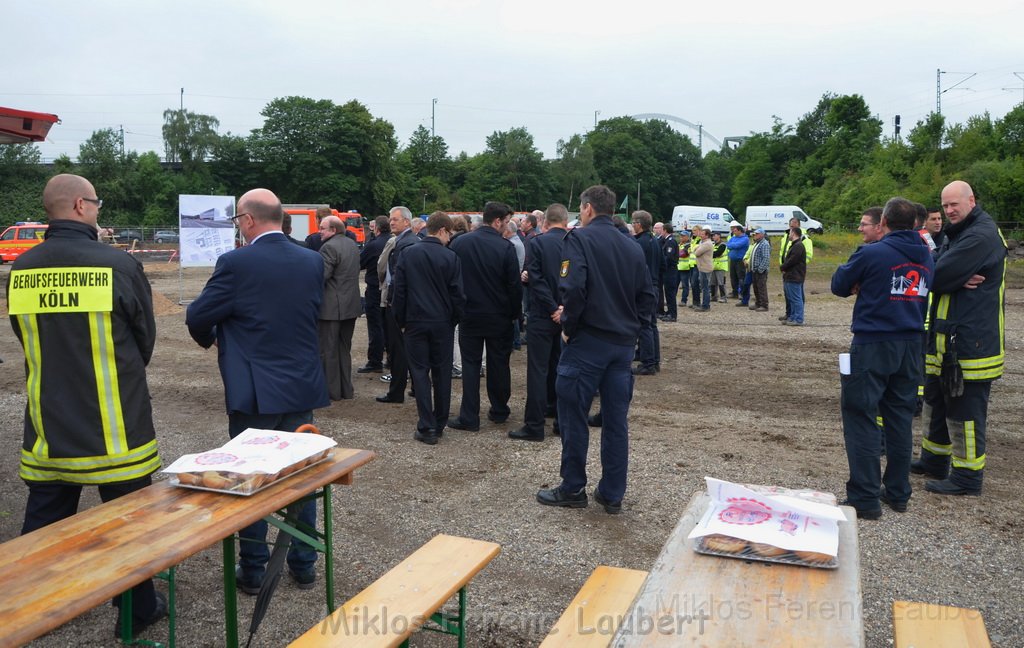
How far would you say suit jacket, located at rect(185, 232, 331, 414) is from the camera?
12.9ft

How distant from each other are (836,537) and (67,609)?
6.79ft

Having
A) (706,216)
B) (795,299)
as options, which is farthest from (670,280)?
(706,216)

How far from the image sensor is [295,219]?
30891 millimetres

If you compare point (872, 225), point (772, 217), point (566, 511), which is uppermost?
point (772, 217)

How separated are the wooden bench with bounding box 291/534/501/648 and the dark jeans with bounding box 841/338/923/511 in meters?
2.75

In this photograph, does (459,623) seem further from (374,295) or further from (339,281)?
(374,295)

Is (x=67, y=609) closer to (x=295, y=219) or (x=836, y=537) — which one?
(x=836, y=537)

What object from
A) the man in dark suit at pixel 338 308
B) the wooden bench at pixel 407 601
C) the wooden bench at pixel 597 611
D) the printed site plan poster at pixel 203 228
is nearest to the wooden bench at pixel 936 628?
the wooden bench at pixel 597 611

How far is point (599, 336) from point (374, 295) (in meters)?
5.22

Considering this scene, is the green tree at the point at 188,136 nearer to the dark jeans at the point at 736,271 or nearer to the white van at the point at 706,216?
the white van at the point at 706,216

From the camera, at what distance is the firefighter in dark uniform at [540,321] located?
6934mm

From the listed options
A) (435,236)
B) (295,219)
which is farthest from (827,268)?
(435,236)

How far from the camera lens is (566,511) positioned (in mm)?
5277

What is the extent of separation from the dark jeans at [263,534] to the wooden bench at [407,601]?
96 centimetres
